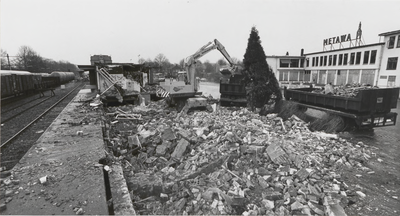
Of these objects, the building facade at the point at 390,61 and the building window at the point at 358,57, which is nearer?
the building facade at the point at 390,61

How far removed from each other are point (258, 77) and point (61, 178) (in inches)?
406

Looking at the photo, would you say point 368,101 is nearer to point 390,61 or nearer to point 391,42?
point 390,61

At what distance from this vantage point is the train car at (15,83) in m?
17.4

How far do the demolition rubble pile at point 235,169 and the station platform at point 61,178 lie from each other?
848 millimetres

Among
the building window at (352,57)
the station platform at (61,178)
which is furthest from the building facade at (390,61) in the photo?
the station platform at (61,178)

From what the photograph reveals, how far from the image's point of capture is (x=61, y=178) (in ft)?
14.2

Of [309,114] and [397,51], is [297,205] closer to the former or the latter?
[309,114]

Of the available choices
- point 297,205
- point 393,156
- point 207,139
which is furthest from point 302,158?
point 393,156

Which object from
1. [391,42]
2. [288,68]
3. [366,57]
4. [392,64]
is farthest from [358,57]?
[288,68]

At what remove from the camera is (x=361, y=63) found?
26.1m

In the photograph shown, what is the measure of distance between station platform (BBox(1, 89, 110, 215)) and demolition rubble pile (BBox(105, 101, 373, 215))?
85cm

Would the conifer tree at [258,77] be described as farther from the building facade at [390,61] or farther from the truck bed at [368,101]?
the building facade at [390,61]

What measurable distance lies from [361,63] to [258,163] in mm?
28412

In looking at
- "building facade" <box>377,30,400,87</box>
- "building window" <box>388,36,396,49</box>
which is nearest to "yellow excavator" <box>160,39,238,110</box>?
"building facade" <box>377,30,400,87</box>
